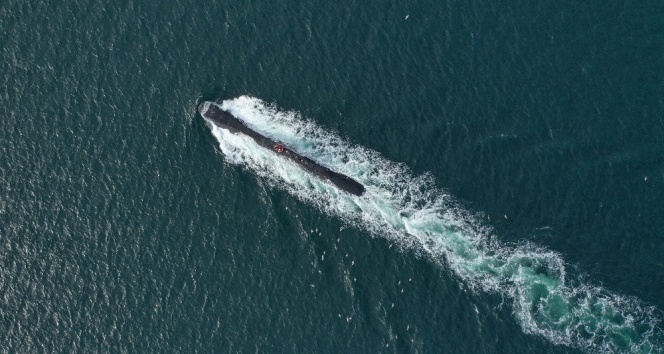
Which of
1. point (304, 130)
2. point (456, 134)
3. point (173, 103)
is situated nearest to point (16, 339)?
point (173, 103)

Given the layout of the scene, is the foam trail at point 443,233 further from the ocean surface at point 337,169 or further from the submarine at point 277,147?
the submarine at point 277,147

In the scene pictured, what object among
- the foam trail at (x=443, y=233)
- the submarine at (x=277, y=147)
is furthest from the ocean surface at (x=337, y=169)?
the submarine at (x=277, y=147)

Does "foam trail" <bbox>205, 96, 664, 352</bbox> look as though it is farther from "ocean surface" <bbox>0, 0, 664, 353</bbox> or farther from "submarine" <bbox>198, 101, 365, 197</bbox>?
"submarine" <bbox>198, 101, 365, 197</bbox>

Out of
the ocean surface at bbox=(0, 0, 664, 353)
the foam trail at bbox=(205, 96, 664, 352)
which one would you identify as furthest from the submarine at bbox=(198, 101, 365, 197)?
the ocean surface at bbox=(0, 0, 664, 353)

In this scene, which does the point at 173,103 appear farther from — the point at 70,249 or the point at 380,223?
the point at 380,223

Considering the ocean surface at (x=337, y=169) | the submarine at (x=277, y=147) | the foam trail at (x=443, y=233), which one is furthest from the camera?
the submarine at (x=277, y=147)

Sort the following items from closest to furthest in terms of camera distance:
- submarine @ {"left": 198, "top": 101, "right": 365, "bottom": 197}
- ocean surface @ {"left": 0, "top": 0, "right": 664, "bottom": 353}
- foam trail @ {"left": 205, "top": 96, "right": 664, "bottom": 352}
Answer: foam trail @ {"left": 205, "top": 96, "right": 664, "bottom": 352} → ocean surface @ {"left": 0, "top": 0, "right": 664, "bottom": 353} → submarine @ {"left": 198, "top": 101, "right": 365, "bottom": 197}
